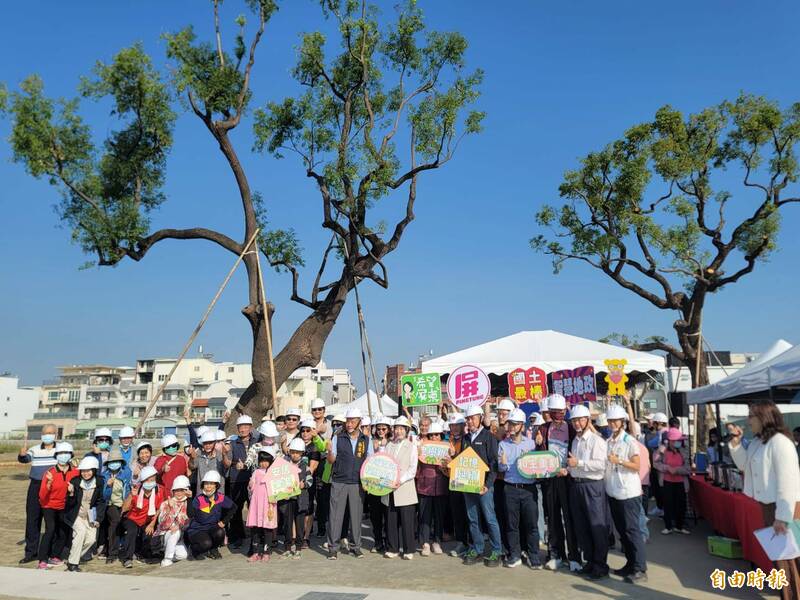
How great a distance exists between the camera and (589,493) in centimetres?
633

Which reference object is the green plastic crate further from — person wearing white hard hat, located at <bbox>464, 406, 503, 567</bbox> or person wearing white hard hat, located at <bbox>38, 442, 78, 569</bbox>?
person wearing white hard hat, located at <bbox>38, 442, 78, 569</bbox>

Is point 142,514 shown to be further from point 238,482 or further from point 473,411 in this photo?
point 473,411

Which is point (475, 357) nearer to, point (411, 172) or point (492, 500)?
point (411, 172)

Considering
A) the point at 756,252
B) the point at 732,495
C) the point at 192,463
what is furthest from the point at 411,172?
the point at 756,252

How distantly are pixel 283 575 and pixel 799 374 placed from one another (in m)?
6.65

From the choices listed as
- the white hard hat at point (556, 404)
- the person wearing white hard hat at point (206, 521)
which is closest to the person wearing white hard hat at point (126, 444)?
the person wearing white hard hat at point (206, 521)

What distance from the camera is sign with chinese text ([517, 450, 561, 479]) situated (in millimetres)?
6664

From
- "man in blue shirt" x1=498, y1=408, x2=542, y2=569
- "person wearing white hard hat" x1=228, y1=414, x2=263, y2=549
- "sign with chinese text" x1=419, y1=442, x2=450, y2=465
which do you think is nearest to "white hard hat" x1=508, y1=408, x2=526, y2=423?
"man in blue shirt" x1=498, y1=408, x2=542, y2=569

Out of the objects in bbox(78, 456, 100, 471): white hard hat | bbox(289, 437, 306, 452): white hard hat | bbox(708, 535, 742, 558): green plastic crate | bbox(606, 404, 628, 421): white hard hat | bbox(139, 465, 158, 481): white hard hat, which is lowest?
bbox(708, 535, 742, 558): green plastic crate

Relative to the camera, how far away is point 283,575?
6.66 meters

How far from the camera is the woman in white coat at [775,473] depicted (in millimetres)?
4660

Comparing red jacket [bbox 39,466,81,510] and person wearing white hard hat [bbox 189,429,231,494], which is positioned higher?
person wearing white hard hat [bbox 189,429,231,494]

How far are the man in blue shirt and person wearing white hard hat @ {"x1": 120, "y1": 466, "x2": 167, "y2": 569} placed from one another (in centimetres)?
443

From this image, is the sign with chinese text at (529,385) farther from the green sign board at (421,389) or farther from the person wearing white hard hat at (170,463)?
the person wearing white hard hat at (170,463)
